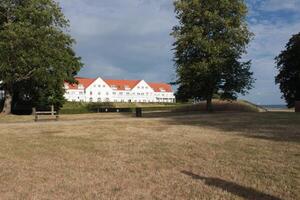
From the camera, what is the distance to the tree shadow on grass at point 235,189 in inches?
275

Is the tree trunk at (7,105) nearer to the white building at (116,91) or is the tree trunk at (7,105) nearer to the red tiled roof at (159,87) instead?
the white building at (116,91)

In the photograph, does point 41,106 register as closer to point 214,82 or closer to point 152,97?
point 214,82

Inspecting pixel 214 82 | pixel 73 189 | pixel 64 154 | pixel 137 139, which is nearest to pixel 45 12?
pixel 214 82

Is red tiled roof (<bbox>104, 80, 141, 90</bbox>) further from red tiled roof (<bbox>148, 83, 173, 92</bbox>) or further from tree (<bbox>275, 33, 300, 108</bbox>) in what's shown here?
tree (<bbox>275, 33, 300, 108</bbox>)

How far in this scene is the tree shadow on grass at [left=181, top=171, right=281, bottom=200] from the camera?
22.9 ft

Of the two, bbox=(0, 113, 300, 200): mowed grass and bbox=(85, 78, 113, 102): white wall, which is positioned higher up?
bbox=(85, 78, 113, 102): white wall

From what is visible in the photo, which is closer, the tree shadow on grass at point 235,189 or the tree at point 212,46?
the tree shadow on grass at point 235,189

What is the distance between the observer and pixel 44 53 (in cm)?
3962

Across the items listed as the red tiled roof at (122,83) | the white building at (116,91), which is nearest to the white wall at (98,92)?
the white building at (116,91)

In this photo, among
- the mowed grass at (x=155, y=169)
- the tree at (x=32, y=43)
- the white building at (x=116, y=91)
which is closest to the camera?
the mowed grass at (x=155, y=169)

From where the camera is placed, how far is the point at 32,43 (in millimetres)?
38438

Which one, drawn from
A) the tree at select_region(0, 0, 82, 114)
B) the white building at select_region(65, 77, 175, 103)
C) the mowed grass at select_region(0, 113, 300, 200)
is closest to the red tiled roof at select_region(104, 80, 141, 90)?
the white building at select_region(65, 77, 175, 103)

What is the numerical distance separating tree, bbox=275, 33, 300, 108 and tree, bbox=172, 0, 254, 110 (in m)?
4.97

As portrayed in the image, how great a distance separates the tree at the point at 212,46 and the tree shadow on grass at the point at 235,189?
33550 mm
